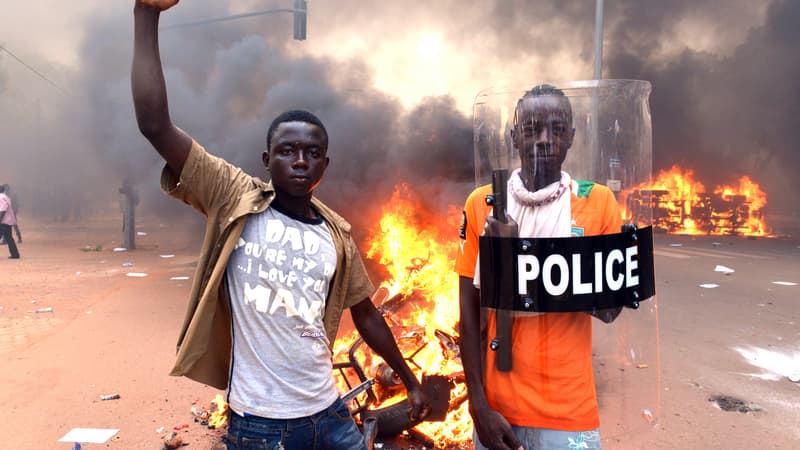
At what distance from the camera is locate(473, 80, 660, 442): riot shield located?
4.87 ft

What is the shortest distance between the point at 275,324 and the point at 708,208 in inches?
773

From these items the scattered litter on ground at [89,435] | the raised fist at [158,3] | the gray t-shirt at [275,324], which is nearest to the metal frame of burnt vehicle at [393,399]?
the gray t-shirt at [275,324]

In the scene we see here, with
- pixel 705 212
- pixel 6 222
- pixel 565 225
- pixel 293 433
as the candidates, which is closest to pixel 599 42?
pixel 565 225

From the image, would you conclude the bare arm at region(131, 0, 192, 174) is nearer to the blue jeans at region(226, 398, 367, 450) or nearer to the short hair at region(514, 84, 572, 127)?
the blue jeans at region(226, 398, 367, 450)

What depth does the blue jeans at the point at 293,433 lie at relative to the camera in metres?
1.58

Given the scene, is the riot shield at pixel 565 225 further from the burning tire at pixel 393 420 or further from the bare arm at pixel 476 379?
the burning tire at pixel 393 420

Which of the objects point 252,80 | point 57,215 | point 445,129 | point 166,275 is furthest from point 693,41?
point 57,215

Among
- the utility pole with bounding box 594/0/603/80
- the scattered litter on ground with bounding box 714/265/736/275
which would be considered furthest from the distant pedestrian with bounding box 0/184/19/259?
the scattered litter on ground with bounding box 714/265/736/275

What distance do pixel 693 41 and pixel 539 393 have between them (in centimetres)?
2142

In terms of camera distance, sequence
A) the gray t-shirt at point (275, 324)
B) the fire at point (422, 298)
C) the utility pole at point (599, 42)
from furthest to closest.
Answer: the utility pole at point (599, 42) → the fire at point (422, 298) → the gray t-shirt at point (275, 324)

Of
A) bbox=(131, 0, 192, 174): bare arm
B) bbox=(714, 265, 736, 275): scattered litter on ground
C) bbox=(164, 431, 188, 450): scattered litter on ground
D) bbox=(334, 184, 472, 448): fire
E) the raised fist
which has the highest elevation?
the raised fist

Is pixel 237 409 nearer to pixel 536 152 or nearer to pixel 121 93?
pixel 536 152

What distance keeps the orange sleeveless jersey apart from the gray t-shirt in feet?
1.94

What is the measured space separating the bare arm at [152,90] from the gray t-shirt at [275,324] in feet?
1.06
